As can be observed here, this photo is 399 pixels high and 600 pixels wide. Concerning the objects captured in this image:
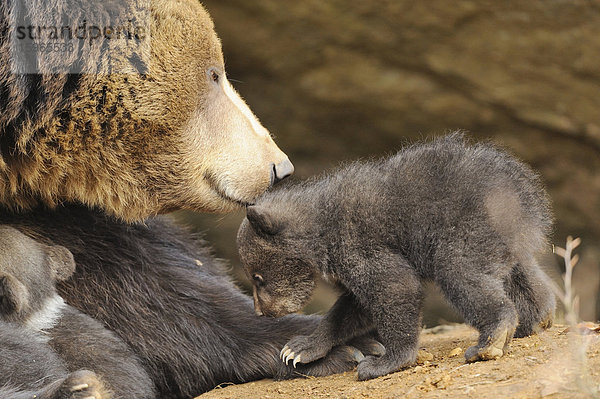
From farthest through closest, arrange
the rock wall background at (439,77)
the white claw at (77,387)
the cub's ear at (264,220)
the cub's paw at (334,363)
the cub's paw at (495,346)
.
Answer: the rock wall background at (439,77) < the cub's paw at (334,363) < the cub's ear at (264,220) < the cub's paw at (495,346) < the white claw at (77,387)

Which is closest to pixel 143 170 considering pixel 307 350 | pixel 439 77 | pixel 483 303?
pixel 307 350

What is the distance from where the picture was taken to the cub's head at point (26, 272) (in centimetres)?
319

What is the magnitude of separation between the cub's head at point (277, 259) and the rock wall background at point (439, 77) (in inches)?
81.4

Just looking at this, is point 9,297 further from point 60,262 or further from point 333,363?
point 333,363

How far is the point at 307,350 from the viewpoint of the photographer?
3410mm

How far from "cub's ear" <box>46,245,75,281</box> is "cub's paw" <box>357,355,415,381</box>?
1.24 meters

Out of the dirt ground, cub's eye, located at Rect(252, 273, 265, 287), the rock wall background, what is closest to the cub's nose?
cub's eye, located at Rect(252, 273, 265, 287)

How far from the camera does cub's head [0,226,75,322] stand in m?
3.19

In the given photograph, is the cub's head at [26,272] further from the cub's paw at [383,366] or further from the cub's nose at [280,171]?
the cub's paw at [383,366]

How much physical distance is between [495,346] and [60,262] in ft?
5.60

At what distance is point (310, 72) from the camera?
5707mm

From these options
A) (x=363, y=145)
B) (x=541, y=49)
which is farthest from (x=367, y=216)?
(x=363, y=145)

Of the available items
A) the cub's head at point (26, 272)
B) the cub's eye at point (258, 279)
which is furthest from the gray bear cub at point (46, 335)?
the cub's eye at point (258, 279)

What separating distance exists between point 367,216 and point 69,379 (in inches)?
46.0
